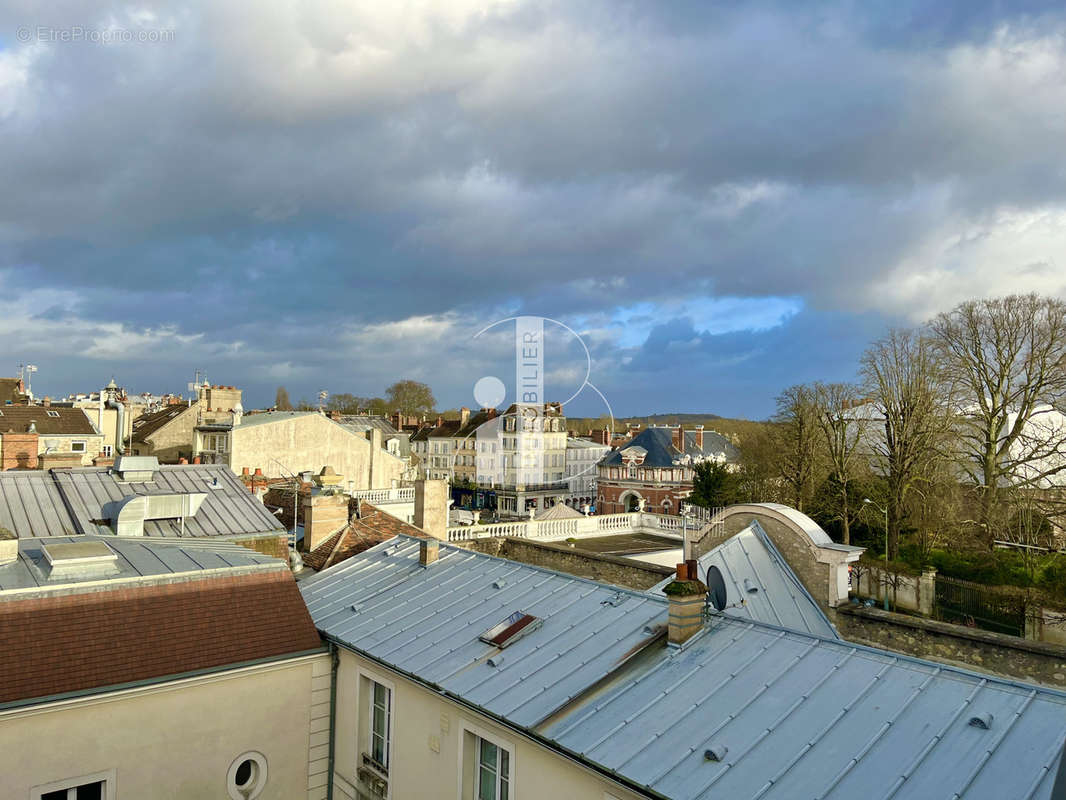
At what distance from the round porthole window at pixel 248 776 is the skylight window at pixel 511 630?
362cm

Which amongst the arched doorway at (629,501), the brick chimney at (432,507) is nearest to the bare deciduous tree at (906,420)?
the brick chimney at (432,507)

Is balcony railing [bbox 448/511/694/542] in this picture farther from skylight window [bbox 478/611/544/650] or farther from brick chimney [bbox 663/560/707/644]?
brick chimney [bbox 663/560/707/644]

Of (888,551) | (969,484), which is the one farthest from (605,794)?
(969,484)

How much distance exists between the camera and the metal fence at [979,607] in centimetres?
1606

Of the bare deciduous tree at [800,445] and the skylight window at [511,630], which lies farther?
the bare deciduous tree at [800,445]

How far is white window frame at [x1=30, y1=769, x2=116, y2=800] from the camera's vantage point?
758 cm

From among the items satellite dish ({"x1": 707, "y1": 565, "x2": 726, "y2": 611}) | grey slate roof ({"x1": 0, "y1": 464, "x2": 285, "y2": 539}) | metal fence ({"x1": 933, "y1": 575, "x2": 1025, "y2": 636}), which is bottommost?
metal fence ({"x1": 933, "y1": 575, "x2": 1025, "y2": 636})

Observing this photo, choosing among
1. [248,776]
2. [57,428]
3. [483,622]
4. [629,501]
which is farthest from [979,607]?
[57,428]

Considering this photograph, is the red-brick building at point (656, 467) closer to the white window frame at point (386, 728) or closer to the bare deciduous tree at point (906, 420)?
the bare deciduous tree at point (906, 420)

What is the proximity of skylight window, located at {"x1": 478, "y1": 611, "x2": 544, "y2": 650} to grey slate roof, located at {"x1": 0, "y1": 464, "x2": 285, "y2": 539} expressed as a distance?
6.94m

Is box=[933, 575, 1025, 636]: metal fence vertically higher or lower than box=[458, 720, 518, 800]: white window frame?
lower

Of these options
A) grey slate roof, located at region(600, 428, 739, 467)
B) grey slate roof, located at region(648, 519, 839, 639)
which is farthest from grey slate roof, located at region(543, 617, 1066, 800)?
grey slate roof, located at region(600, 428, 739, 467)

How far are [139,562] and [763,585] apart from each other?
10572mm

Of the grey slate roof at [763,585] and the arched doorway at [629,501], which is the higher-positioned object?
the grey slate roof at [763,585]
